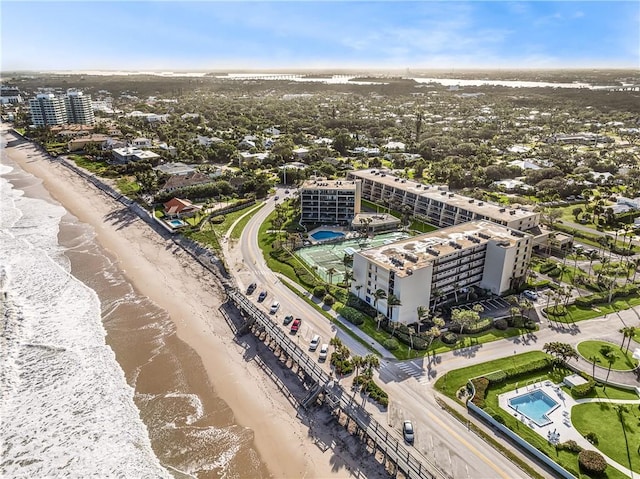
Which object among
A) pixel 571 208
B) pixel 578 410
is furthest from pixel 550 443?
pixel 571 208

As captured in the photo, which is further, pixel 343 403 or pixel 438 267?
pixel 438 267

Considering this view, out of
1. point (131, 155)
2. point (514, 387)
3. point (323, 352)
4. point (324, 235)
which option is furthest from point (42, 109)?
point (514, 387)

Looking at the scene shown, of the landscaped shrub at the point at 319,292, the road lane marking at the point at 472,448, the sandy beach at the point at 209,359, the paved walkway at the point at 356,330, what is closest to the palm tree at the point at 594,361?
the road lane marking at the point at 472,448

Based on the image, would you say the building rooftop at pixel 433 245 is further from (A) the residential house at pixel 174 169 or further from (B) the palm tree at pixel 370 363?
(A) the residential house at pixel 174 169

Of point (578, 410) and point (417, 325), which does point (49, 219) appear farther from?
point (578, 410)

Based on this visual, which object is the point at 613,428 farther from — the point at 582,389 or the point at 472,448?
the point at 472,448

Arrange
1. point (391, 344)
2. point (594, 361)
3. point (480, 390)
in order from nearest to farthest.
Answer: point (480, 390) < point (594, 361) < point (391, 344)
